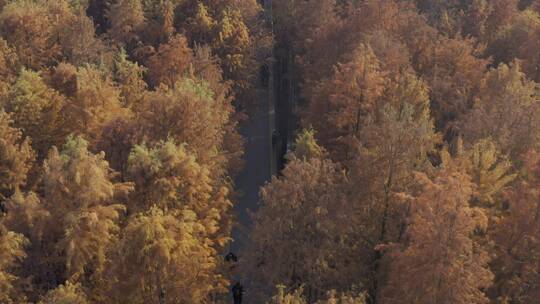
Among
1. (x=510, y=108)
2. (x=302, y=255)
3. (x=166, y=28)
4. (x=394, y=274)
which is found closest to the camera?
(x=394, y=274)

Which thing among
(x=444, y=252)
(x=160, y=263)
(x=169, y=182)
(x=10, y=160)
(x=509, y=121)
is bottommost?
(x=160, y=263)

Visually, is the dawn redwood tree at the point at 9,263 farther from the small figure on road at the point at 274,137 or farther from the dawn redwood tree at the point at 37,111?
the small figure on road at the point at 274,137

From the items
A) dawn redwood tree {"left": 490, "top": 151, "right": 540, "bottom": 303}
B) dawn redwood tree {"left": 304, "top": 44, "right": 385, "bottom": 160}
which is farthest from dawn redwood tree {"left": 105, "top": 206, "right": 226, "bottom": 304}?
dawn redwood tree {"left": 490, "top": 151, "right": 540, "bottom": 303}

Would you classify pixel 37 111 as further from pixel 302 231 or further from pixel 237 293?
pixel 302 231

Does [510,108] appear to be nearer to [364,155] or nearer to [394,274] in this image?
[364,155]

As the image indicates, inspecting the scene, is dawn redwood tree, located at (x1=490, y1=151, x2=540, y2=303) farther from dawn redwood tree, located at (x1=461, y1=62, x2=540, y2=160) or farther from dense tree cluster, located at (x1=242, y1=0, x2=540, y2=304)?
dawn redwood tree, located at (x1=461, y1=62, x2=540, y2=160)

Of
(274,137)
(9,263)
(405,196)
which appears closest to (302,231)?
(405,196)

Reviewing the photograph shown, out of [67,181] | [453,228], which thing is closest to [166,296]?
[67,181]
